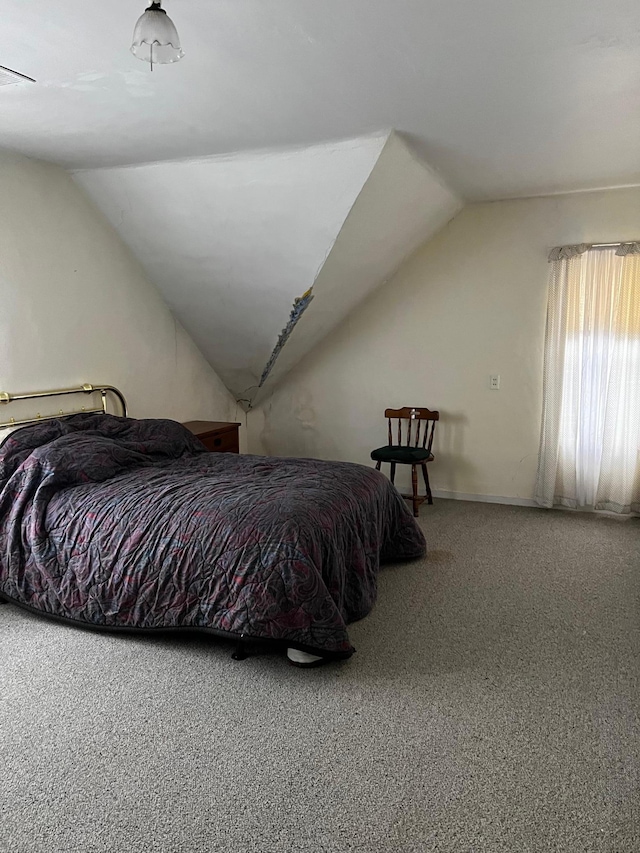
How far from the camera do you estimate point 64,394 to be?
3.86 meters

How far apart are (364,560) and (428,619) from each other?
38 cm

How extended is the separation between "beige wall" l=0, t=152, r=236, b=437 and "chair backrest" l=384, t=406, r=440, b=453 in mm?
1562

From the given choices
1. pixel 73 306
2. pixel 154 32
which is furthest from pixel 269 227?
pixel 154 32

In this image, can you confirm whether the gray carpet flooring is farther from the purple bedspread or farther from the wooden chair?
the wooden chair

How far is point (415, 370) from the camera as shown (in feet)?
16.7

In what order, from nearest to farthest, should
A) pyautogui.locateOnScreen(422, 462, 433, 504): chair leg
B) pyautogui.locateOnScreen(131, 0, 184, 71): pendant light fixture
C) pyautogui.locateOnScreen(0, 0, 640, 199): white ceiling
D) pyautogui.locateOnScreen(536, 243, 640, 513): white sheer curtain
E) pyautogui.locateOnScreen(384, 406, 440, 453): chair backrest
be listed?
pyautogui.locateOnScreen(131, 0, 184, 71): pendant light fixture
pyautogui.locateOnScreen(0, 0, 640, 199): white ceiling
pyautogui.locateOnScreen(536, 243, 640, 513): white sheer curtain
pyautogui.locateOnScreen(422, 462, 433, 504): chair leg
pyautogui.locateOnScreen(384, 406, 440, 453): chair backrest

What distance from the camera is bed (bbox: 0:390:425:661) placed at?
251cm

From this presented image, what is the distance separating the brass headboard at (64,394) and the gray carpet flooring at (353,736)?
100 centimetres

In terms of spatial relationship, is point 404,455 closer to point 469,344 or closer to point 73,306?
point 469,344

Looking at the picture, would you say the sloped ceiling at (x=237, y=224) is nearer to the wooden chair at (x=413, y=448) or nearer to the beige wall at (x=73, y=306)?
the beige wall at (x=73, y=306)

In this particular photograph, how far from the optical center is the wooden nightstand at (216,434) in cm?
446

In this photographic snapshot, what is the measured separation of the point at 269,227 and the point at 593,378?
7.65 ft

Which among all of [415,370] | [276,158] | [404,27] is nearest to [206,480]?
[276,158]

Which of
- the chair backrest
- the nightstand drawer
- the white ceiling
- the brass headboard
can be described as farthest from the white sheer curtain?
the brass headboard
